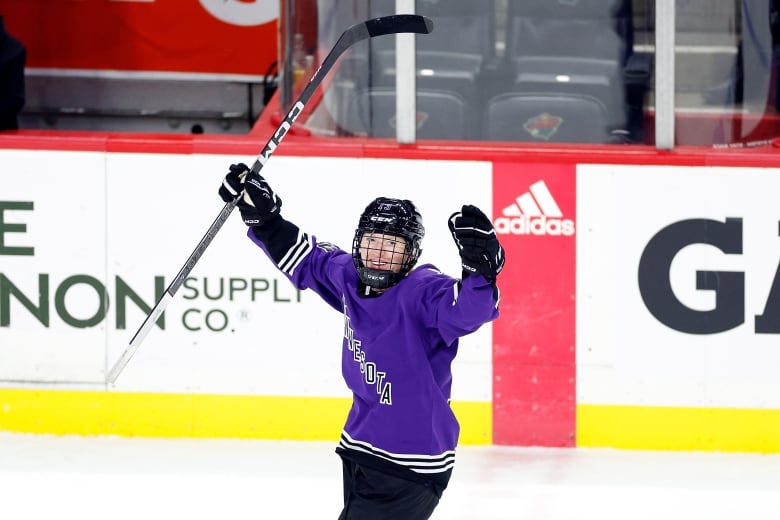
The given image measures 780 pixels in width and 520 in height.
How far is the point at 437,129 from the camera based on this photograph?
483 centimetres

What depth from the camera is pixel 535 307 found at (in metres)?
4.73

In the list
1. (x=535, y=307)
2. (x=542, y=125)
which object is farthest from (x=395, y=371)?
(x=542, y=125)

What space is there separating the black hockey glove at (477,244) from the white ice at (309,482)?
1.50 m

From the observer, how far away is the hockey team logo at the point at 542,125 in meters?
4.84

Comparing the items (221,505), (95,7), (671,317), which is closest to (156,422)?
(221,505)

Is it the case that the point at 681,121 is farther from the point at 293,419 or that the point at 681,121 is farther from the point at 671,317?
the point at 293,419

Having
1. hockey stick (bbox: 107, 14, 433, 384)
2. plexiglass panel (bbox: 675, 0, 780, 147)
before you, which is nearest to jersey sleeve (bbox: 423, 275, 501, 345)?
hockey stick (bbox: 107, 14, 433, 384)

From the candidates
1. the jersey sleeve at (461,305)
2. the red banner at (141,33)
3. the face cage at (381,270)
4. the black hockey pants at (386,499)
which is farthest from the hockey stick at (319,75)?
the red banner at (141,33)

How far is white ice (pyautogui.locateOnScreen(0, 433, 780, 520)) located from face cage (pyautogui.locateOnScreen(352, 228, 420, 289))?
130cm

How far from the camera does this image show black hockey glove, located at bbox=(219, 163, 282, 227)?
3168 mm

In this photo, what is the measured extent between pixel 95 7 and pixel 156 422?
2.68m

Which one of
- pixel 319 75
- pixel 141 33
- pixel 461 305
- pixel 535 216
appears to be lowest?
pixel 461 305

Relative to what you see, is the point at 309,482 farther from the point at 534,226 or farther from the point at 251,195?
the point at 251,195

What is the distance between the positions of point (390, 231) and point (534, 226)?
1768mm
